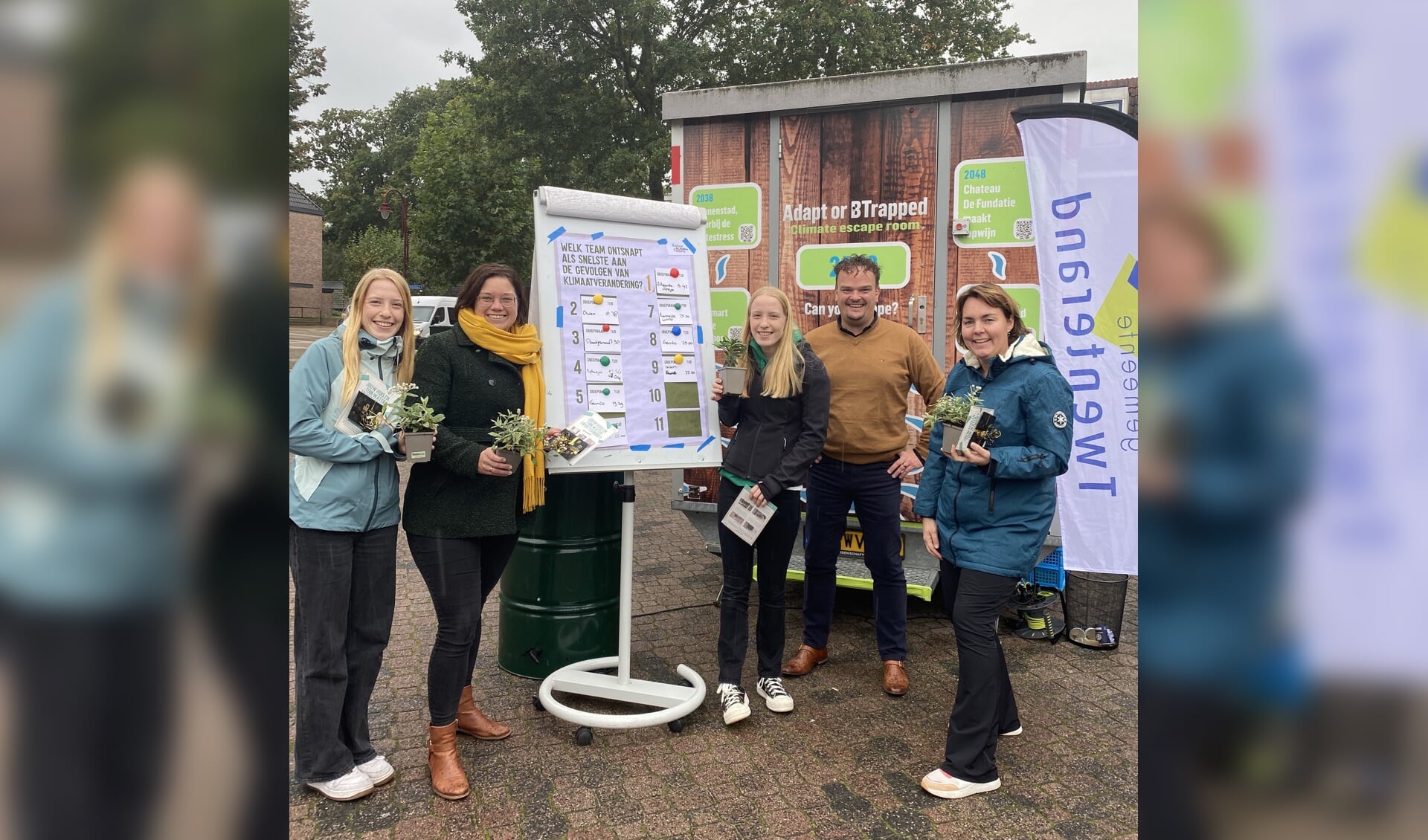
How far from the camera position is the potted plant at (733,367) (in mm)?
3980

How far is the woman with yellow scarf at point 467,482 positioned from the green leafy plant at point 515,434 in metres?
0.06

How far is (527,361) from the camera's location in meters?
3.57

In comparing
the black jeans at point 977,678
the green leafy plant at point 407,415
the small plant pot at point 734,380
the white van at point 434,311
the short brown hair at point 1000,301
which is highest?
the white van at point 434,311

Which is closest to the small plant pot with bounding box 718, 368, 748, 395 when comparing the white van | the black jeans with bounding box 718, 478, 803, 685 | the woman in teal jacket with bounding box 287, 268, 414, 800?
the black jeans with bounding box 718, 478, 803, 685

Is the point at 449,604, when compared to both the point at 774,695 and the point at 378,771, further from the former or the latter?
the point at 774,695

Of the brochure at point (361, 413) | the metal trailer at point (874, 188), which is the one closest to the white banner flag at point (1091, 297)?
the metal trailer at point (874, 188)

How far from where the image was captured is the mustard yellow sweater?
14.0ft

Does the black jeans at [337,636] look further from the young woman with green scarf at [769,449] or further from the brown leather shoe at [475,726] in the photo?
the young woman with green scarf at [769,449]

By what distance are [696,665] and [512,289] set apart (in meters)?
2.23

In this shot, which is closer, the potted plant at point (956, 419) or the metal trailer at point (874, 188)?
the potted plant at point (956, 419)

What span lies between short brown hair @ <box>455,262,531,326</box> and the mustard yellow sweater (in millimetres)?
1593
